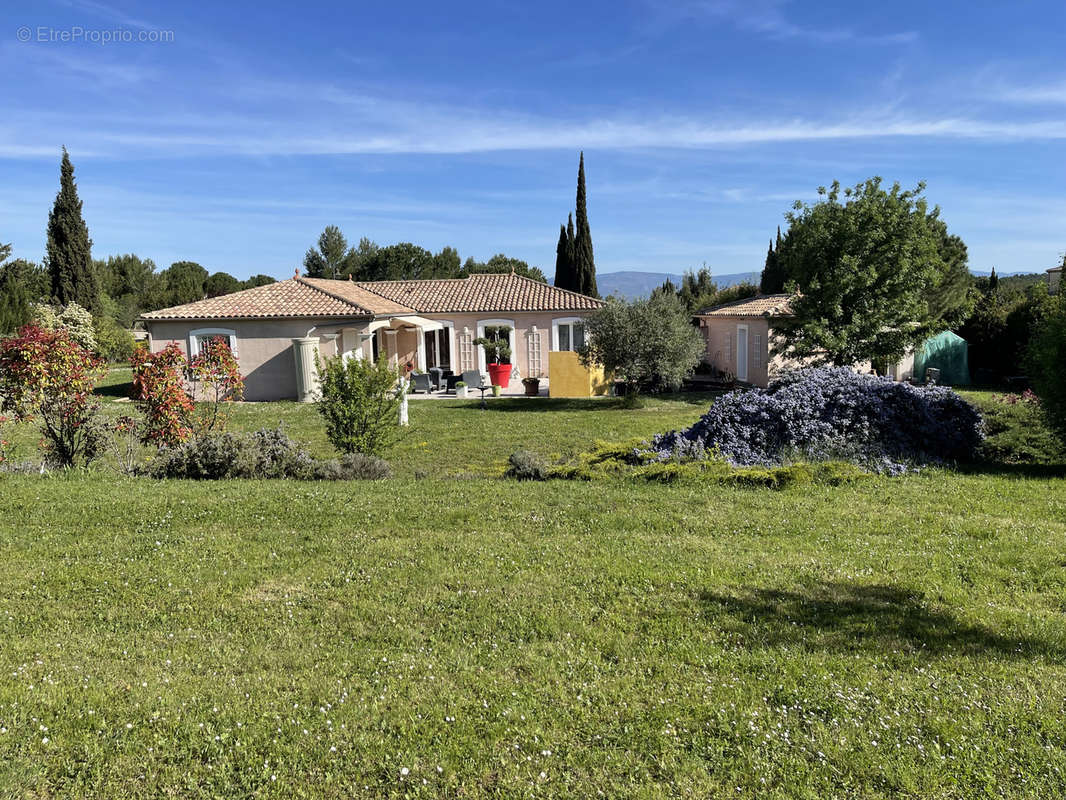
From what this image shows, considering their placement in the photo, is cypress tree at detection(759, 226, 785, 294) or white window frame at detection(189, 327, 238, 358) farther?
cypress tree at detection(759, 226, 785, 294)

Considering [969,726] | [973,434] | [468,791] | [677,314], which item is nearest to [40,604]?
[468,791]

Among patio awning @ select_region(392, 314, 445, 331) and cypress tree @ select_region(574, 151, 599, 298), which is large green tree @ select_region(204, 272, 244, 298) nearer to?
cypress tree @ select_region(574, 151, 599, 298)

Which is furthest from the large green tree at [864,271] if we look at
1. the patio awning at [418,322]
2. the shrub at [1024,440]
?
the patio awning at [418,322]

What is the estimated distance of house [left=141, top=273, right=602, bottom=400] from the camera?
23.1 meters

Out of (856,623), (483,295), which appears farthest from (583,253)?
(856,623)

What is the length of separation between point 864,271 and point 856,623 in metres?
17.7

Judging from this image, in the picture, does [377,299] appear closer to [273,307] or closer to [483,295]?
[483,295]

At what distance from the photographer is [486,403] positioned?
845 inches

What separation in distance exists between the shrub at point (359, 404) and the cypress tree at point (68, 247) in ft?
92.5

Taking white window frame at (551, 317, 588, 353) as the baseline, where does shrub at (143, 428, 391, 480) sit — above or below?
below

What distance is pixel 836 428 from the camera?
10781 millimetres

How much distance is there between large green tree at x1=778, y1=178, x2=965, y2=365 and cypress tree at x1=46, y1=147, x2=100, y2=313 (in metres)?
31.9

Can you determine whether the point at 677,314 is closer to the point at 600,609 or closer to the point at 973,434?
the point at 973,434

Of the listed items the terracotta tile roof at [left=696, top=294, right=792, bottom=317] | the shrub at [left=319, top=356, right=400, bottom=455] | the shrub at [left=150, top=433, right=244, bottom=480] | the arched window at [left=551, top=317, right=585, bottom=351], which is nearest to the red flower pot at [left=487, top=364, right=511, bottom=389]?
the arched window at [left=551, top=317, right=585, bottom=351]
